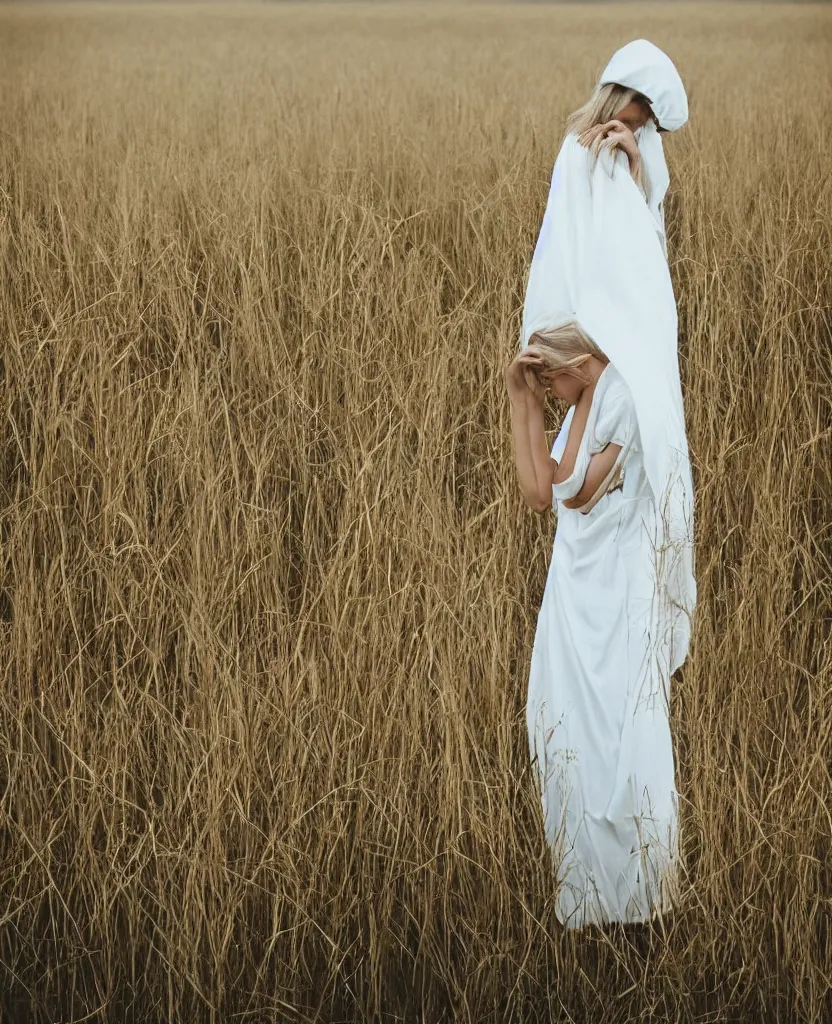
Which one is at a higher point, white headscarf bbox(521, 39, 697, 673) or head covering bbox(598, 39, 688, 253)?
head covering bbox(598, 39, 688, 253)

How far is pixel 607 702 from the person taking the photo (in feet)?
4.83

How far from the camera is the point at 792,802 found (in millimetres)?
1610

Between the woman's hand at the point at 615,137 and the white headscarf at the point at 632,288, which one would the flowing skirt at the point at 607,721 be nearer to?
the white headscarf at the point at 632,288

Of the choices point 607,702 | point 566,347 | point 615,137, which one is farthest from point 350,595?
point 615,137

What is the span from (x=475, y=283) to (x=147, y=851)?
146 centimetres

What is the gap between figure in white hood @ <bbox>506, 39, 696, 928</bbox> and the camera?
4.63 feet

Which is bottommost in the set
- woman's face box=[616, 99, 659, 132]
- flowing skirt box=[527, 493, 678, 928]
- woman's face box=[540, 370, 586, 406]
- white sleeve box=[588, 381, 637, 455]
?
flowing skirt box=[527, 493, 678, 928]

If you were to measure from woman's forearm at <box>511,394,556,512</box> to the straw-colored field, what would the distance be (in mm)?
371

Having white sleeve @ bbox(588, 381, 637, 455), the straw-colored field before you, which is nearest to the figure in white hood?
white sleeve @ bbox(588, 381, 637, 455)

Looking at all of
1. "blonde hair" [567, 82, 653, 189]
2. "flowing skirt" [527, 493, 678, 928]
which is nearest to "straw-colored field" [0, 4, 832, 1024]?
"flowing skirt" [527, 493, 678, 928]

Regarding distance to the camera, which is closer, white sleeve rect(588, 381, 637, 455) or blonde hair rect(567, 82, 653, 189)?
white sleeve rect(588, 381, 637, 455)

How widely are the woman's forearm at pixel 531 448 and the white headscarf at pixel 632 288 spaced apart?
88mm

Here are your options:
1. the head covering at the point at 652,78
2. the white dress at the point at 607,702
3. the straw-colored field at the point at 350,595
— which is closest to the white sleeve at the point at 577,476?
the white dress at the point at 607,702

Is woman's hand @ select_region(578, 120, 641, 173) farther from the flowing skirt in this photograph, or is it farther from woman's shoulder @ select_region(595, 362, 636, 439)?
the flowing skirt
